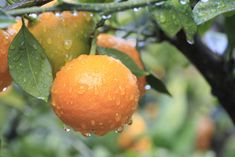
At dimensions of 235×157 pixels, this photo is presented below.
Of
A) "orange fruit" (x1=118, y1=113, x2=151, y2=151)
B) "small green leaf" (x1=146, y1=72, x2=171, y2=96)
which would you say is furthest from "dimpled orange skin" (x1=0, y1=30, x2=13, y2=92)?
"orange fruit" (x1=118, y1=113, x2=151, y2=151)

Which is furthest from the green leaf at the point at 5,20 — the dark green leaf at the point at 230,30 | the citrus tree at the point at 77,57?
the dark green leaf at the point at 230,30

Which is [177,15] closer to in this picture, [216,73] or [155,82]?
[155,82]

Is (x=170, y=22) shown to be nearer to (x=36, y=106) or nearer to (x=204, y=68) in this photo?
(x=204, y=68)

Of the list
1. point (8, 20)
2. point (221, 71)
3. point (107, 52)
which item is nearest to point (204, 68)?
point (221, 71)

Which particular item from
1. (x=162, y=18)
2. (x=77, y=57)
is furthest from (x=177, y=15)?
(x=77, y=57)

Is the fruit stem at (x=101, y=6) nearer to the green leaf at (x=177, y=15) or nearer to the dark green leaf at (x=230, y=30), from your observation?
the green leaf at (x=177, y=15)
